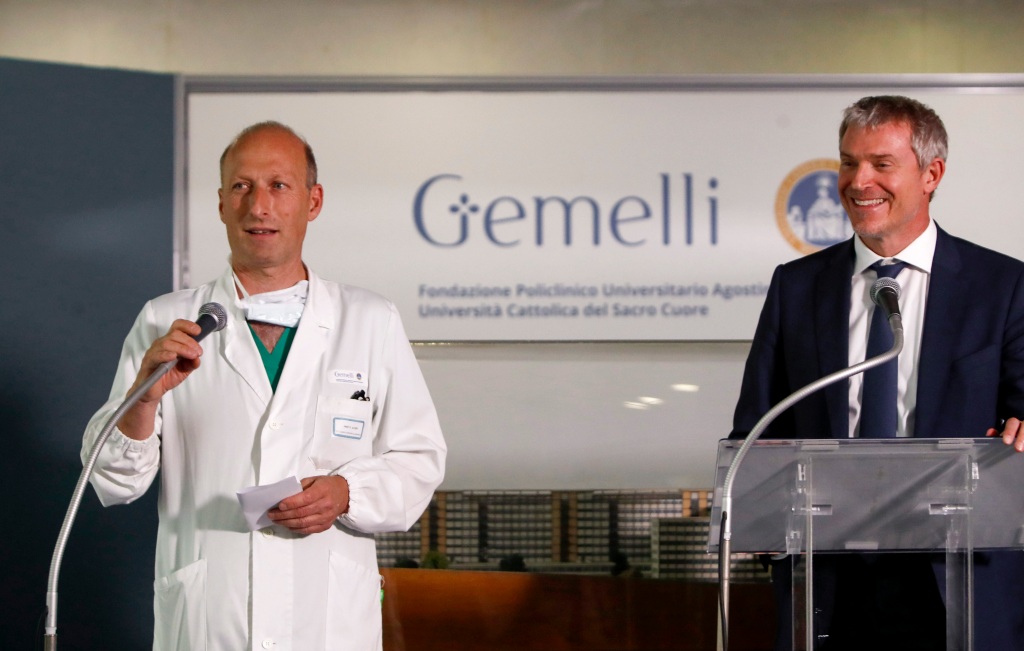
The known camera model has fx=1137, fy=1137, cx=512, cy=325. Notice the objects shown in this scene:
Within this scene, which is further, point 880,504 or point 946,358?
point 946,358

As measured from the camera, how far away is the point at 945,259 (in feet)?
8.38

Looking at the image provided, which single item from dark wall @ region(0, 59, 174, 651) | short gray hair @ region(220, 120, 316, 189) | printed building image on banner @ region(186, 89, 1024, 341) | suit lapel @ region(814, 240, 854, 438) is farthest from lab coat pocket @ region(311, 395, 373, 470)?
dark wall @ region(0, 59, 174, 651)

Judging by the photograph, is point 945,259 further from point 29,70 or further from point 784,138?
point 29,70

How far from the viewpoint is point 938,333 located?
247 cm

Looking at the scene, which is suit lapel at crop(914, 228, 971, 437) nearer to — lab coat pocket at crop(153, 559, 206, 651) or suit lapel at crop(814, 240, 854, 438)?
suit lapel at crop(814, 240, 854, 438)

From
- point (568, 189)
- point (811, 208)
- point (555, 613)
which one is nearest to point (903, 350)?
point (811, 208)

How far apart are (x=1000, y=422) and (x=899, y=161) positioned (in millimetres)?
624

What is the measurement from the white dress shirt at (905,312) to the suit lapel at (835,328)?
0.03m

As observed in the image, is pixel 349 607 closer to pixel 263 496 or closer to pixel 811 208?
pixel 263 496

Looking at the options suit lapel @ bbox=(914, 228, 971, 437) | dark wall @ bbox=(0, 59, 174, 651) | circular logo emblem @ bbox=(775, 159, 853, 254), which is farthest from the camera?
circular logo emblem @ bbox=(775, 159, 853, 254)

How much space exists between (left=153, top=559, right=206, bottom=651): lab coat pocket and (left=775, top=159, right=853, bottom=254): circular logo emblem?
2.41 meters

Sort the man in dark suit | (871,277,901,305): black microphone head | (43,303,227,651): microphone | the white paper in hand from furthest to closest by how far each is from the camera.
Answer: the man in dark suit, (871,277,901,305): black microphone head, the white paper in hand, (43,303,227,651): microphone

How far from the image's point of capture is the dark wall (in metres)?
3.81

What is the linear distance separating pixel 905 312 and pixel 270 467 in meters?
1.44
